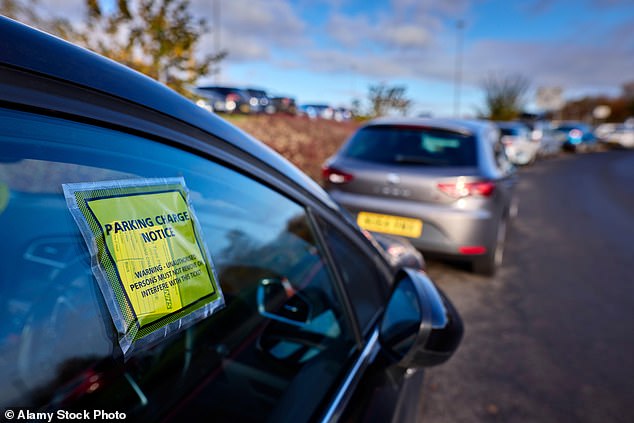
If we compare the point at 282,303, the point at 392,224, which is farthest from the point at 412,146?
the point at 282,303

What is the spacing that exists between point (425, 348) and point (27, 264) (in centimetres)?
103

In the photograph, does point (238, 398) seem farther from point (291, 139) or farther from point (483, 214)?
point (291, 139)

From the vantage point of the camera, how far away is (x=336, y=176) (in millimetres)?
4176

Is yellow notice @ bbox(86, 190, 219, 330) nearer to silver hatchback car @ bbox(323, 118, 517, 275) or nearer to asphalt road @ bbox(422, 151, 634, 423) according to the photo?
asphalt road @ bbox(422, 151, 634, 423)

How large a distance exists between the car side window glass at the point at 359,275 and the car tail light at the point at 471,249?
2.50 meters

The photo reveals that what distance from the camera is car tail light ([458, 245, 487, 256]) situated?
3.70 meters

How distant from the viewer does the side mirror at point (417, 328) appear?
114 centimetres

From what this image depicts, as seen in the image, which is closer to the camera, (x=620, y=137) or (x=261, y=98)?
Result: (x=261, y=98)

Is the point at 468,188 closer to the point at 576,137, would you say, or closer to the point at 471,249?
the point at 471,249

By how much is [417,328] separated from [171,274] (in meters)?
0.75

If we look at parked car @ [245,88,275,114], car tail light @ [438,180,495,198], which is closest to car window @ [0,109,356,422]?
car tail light @ [438,180,495,198]

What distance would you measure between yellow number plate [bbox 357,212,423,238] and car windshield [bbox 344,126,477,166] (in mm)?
579

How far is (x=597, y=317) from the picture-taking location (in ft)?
10.9

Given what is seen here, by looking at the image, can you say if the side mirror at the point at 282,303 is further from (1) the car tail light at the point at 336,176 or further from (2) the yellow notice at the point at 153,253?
(1) the car tail light at the point at 336,176
